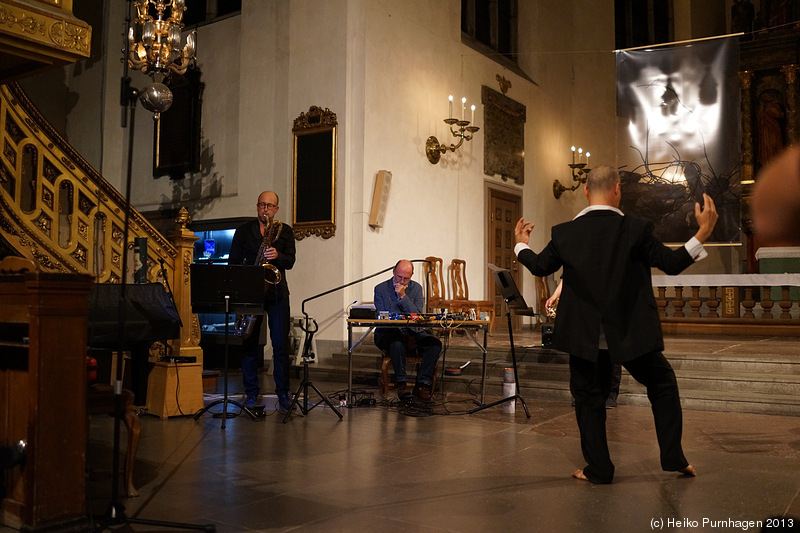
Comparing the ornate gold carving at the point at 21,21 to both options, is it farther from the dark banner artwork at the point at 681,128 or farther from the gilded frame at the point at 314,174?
the dark banner artwork at the point at 681,128

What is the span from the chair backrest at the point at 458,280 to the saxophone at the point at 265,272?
525cm

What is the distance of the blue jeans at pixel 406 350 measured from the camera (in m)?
6.89

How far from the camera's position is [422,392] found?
22.4 feet

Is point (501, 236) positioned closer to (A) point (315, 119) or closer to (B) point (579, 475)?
(A) point (315, 119)

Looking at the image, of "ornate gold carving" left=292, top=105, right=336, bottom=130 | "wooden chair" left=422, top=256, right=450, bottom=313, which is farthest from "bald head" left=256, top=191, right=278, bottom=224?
"wooden chair" left=422, top=256, right=450, bottom=313

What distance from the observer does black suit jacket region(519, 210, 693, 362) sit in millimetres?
3749

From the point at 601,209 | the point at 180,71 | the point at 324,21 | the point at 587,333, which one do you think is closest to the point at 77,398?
the point at 587,333

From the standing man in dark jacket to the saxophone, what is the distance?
286 cm

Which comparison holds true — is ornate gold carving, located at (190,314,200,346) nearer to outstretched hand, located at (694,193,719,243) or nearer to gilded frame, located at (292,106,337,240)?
gilded frame, located at (292,106,337,240)

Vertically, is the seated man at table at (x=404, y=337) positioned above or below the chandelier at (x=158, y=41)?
below

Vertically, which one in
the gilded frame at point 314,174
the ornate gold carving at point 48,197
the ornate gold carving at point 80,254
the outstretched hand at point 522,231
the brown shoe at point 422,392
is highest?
the gilded frame at point 314,174

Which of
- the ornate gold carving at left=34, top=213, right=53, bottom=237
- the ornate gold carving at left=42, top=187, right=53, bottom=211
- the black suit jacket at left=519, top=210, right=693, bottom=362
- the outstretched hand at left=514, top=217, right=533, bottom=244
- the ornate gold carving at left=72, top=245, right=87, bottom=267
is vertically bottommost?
the black suit jacket at left=519, top=210, right=693, bottom=362

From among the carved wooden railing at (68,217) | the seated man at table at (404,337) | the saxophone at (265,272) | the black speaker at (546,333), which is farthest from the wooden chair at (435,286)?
the saxophone at (265,272)

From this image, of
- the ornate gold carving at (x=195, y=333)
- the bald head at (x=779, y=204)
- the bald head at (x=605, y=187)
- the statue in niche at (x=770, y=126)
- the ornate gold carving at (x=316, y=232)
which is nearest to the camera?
the bald head at (x=779, y=204)
